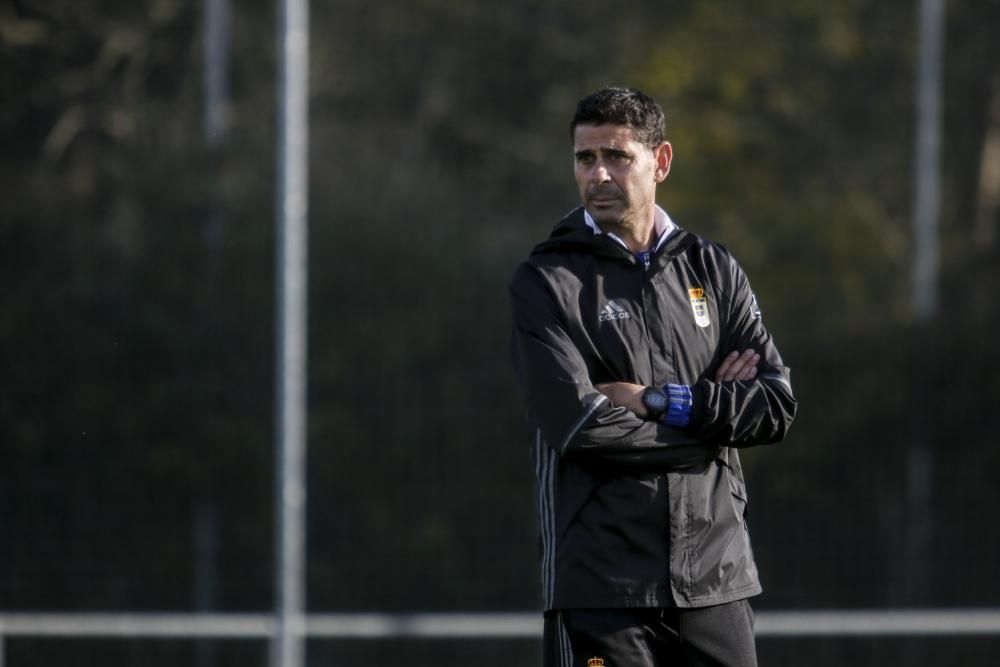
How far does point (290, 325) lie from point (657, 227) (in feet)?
9.82

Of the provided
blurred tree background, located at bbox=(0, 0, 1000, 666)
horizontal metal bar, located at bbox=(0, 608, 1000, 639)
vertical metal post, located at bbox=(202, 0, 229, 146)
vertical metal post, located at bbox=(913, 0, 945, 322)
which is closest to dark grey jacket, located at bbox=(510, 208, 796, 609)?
horizontal metal bar, located at bbox=(0, 608, 1000, 639)

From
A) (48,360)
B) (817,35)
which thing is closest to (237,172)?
(48,360)

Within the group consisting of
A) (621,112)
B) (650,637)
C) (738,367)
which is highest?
(621,112)

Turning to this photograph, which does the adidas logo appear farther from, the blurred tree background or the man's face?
the blurred tree background

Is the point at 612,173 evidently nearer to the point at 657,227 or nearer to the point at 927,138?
the point at 657,227

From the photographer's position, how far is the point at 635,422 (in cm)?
317

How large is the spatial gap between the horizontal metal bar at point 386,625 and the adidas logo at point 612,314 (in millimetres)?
3289

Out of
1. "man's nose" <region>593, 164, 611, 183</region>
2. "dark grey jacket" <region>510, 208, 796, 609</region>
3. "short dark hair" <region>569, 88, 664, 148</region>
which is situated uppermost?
"short dark hair" <region>569, 88, 664, 148</region>

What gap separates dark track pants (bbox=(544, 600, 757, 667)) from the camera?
313 centimetres

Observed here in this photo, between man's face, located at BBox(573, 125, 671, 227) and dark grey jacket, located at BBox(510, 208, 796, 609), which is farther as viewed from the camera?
man's face, located at BBox(573, 125, 671, 227)

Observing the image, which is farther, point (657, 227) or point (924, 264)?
point (924, 264)

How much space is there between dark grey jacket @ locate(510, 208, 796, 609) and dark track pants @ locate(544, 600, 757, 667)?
0.14ft

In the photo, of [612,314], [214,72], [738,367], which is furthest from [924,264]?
[612,314]

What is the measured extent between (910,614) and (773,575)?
70 centimetres
